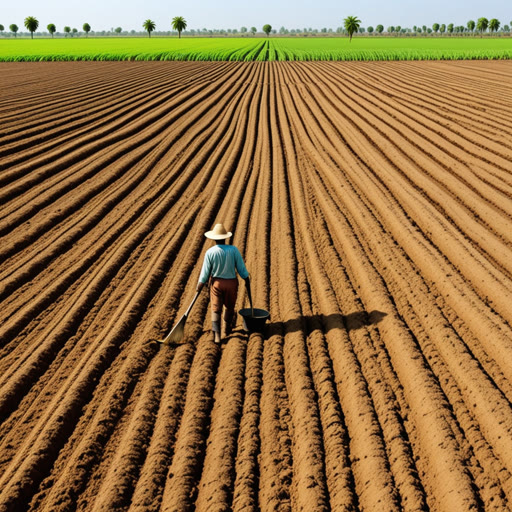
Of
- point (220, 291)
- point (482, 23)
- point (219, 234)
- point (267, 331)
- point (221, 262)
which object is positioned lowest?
point (267, 331)

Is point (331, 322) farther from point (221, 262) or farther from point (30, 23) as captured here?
point (30, 23)

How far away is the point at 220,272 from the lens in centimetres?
628

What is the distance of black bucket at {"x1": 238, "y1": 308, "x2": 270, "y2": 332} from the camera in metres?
6.39

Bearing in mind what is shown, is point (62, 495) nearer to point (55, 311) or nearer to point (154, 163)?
point (55, 311)

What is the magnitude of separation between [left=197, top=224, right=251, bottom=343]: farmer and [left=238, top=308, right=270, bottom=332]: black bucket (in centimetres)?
24

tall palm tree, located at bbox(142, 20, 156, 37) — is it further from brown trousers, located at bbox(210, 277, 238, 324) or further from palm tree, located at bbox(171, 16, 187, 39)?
brown trousers, located at bbox(210, 277, 238, 324)

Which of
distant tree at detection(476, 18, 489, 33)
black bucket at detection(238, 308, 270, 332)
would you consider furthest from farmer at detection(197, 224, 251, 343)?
distant tree at detection(476, 18, 489, 33)

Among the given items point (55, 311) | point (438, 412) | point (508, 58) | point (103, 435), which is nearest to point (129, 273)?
point (55, 311)

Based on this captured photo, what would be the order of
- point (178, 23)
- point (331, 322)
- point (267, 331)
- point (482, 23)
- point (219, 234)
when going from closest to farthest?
point (219, 234) → point (267, 331) → point (331, 322) → point (178, 23) → point (482, 23)

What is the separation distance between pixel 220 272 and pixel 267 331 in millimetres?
977

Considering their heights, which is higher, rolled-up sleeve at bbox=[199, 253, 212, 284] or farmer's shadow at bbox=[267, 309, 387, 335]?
rolled-up sleeve at bbox=[199, 253, 212, 284]

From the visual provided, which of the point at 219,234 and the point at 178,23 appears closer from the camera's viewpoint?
the point at 219,234

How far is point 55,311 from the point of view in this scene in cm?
718

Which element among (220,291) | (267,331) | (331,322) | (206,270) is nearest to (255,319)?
(267,331)
